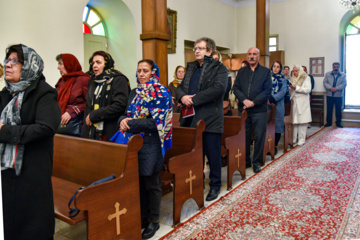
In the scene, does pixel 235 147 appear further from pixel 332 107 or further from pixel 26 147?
pixel 332 107

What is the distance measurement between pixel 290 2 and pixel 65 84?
30.7 feet

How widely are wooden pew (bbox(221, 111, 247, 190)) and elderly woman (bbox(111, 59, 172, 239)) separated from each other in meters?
1.22

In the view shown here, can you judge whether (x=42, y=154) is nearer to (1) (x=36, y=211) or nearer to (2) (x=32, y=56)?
(1) (x=36, y=211)

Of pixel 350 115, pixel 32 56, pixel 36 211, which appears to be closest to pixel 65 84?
pixel 32 56

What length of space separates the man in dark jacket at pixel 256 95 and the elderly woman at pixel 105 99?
6.58 ft

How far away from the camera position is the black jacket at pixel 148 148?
2.42m

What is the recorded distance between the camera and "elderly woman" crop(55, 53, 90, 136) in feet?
10.5

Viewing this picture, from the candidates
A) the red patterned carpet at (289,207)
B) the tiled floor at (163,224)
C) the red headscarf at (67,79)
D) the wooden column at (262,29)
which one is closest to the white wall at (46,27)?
the red headscarf at (67,79)

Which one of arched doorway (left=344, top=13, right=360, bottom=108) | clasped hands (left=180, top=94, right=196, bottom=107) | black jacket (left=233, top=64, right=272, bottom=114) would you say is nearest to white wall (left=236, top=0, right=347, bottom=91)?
arched doorway (left=344, top=13, right=360, bottom=108)

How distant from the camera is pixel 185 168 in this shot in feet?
9.21

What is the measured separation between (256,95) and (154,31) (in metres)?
1.72

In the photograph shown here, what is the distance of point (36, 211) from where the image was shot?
5.60 feet

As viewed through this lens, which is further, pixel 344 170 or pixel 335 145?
pixel 335 145

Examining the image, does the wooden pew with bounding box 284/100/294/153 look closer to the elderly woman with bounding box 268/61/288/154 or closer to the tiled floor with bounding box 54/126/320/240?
the elderly woman with bounding box 268/61/288/154
